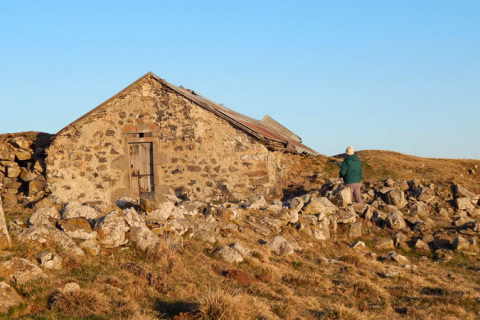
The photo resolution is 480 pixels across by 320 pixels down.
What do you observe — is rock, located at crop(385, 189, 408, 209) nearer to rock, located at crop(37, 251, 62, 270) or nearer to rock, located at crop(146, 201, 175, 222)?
rock, located at crop(146, 201, 175, 222)

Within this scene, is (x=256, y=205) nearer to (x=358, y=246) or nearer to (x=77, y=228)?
(x=358, y=246)

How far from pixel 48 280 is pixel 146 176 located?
10241 millimetres

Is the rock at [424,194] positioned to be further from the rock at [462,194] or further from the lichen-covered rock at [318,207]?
the lichen-covered rock at [318,207]

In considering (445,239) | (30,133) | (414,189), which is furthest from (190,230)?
(30,133)

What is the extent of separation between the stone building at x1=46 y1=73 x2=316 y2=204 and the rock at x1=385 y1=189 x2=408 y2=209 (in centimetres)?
345

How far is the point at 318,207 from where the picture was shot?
13.8m

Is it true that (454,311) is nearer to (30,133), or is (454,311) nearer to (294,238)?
(294,238)

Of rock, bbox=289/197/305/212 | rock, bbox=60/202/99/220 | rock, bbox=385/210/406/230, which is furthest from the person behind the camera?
rock, bbox=385/210/406/230

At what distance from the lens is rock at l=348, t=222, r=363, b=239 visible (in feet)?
43.5

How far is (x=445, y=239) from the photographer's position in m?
13.2

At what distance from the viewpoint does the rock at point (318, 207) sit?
13.6m

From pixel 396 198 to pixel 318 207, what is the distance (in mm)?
3324

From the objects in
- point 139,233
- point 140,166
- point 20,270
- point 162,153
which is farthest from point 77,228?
point 140,166

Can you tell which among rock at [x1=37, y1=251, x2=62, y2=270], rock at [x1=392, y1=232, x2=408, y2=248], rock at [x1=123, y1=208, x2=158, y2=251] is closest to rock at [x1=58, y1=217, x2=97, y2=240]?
rock at [x1=123, y1=208, x2=158, y2=251]
